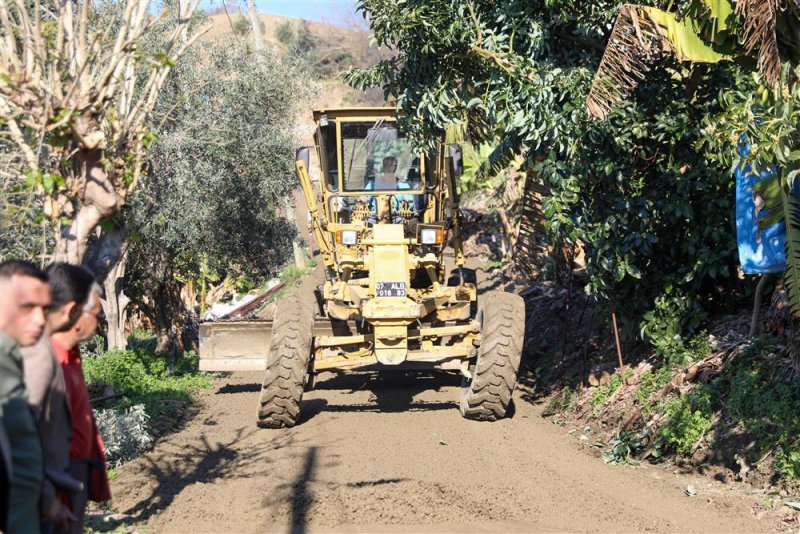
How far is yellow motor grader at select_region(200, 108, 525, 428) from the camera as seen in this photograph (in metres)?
10.6

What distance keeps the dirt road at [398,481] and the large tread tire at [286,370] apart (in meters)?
0.27

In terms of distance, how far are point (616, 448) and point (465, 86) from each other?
4407 millimetres

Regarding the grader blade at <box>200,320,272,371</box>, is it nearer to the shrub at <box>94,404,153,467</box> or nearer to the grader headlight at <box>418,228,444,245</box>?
the shrub at <box>94,404,153,467</box>

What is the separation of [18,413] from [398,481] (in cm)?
520

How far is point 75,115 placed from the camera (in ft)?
21.5

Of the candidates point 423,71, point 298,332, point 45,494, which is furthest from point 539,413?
point 45,494

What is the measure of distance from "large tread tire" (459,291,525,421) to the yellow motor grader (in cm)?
1

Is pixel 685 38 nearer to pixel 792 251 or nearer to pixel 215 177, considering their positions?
pixel 792 251

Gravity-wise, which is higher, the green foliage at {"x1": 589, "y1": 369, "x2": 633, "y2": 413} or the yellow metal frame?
the yellow metal frame

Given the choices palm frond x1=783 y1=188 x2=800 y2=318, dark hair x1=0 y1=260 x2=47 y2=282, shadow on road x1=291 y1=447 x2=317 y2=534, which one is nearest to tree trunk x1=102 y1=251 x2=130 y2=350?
shadow on road x1=291 y1=447 x2=317 y2=534

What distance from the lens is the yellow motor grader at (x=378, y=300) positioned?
10.6m

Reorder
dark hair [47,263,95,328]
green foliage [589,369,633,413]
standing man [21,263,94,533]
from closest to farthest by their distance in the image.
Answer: standing man [21,263,94,533]
dark hair [47,263,95,328]
green foliage [589,369,633,413]

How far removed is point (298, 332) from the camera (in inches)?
420

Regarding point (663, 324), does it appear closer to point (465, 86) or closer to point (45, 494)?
point (465, 86)
